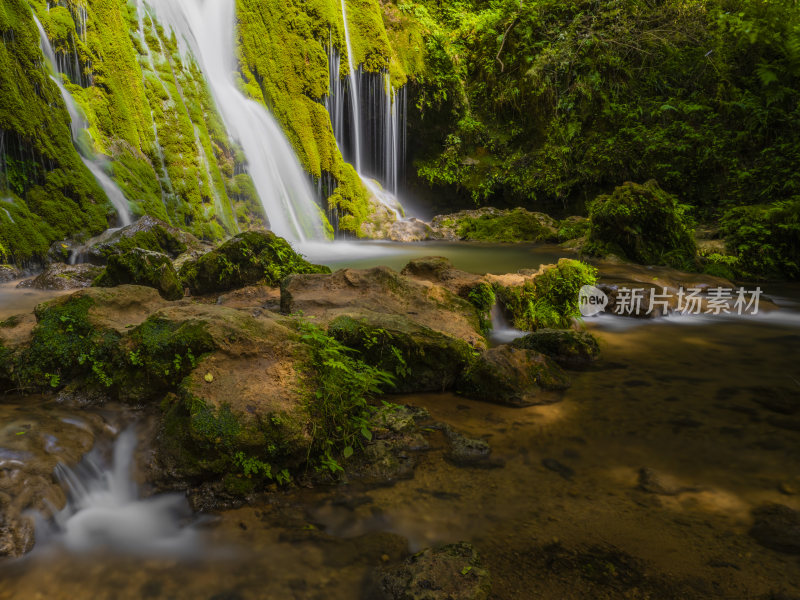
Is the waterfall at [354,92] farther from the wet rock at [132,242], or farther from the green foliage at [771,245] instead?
the green foliage at [771,245]

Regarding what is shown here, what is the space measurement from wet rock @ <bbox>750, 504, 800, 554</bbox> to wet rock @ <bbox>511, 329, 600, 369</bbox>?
84.0 inches

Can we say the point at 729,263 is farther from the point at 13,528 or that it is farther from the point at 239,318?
the point at 13,528

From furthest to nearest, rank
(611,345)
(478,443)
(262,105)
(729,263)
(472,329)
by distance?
1. (262,105)
2. (729,263)
3. (611,345)
4. (472,329)
5. (478,443)

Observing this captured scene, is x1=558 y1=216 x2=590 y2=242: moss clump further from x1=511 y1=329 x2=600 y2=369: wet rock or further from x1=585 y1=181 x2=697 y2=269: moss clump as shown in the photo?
x1=511 y1=329 x2=600 y2=369: wet rock

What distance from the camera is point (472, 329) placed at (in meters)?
4.67

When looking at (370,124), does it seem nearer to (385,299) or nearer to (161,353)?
(385,299)

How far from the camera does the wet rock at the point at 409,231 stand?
49.4 feet

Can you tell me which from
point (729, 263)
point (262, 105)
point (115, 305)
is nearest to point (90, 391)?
point (115, 305)

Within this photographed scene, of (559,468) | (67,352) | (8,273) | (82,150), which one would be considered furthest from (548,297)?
(82,150)

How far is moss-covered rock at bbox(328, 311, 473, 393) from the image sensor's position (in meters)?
3.57

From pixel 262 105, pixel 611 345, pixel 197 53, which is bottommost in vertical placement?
pixel 611 345

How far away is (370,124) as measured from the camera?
16.6 m

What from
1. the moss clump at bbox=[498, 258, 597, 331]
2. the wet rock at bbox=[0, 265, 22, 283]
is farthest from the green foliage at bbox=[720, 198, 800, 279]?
the wet rock at bbox=[0, 265, 22, 283]

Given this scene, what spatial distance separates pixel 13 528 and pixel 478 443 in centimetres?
232
